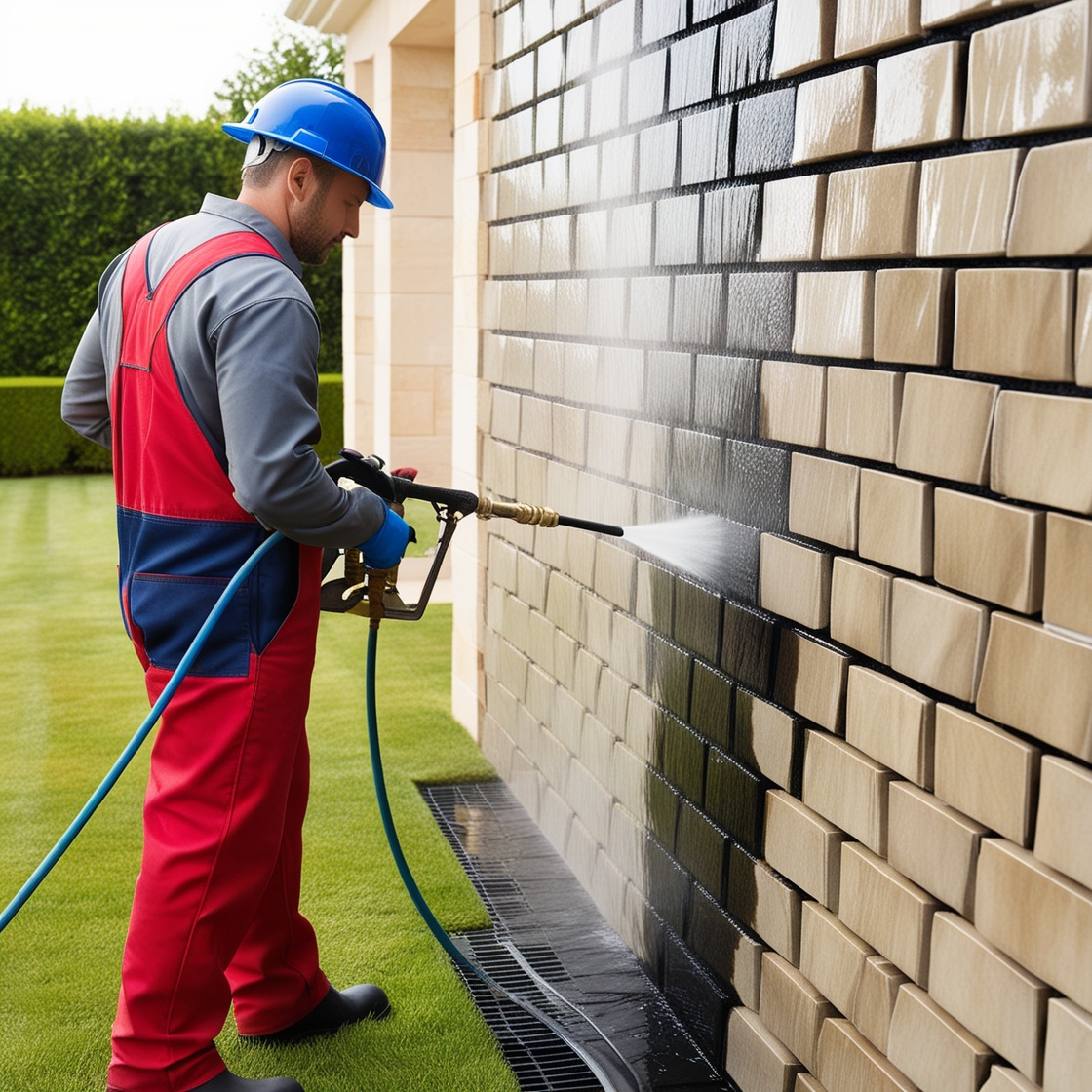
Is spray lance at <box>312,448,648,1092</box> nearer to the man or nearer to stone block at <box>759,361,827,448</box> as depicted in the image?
the man

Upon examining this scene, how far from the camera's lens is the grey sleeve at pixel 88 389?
2617 mm

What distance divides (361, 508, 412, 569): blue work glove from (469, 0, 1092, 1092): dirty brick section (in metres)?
0.64

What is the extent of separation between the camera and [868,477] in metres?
1.91

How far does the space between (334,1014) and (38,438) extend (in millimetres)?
11721

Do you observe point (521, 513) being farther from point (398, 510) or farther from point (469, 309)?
point (469, 309)

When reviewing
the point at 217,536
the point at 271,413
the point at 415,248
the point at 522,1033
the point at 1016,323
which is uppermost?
the point at 415,248

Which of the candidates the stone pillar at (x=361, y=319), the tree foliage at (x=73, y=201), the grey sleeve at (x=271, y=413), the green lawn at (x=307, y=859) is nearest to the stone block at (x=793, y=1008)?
the green lawn at (x=307, y=859)

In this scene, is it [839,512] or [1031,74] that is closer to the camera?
[1031,74]

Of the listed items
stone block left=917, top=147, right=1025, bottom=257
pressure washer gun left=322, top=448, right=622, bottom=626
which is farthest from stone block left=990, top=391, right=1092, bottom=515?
pressure washer gun left=322, top=448, right=622, bottom=626

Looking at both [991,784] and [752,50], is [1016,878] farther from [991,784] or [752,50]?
[752,50]

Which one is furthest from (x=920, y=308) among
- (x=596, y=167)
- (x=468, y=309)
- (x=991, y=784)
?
(x=468, y=309)

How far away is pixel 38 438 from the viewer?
13078 millimetres

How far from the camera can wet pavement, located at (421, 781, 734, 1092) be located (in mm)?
2574

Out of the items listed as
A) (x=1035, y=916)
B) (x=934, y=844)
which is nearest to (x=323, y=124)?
(x=934, y=844)
